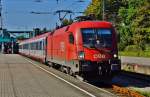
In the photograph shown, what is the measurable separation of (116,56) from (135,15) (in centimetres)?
6835

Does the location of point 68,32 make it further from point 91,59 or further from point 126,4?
point 126,4

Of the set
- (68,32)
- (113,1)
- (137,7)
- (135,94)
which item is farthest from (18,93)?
(113,1)

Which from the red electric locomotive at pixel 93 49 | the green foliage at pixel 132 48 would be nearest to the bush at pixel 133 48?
the green foliage at pixel 132 48

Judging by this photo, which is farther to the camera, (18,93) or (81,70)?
→ (81,70)

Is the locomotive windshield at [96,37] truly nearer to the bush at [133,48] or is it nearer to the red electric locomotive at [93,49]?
the red electric locomotive at [93,49]

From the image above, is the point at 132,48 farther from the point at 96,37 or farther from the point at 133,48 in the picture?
the point at 96,37

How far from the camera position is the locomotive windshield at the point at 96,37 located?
22156mm

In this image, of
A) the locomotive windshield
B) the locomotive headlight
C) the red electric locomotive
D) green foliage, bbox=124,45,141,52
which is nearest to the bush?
green foliage, bbox=124,45,141,52

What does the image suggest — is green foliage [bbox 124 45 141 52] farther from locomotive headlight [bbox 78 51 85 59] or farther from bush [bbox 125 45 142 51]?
locomotive headlight [bbox 78 51 85 59]

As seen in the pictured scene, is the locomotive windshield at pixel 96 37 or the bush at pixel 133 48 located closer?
the locomotive windshield at pixel 96 37

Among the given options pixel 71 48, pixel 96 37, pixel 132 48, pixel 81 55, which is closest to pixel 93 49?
pixel 81 55

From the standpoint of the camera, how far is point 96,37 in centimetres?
2242

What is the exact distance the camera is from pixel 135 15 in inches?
3521

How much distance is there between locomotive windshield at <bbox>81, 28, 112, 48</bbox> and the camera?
2216cm
